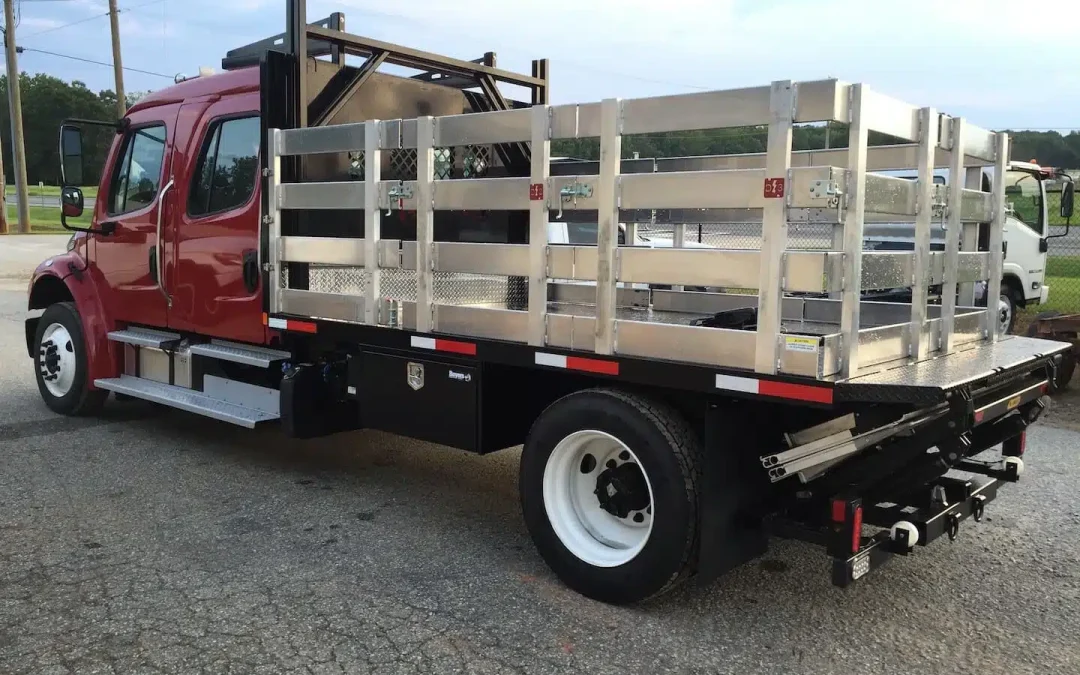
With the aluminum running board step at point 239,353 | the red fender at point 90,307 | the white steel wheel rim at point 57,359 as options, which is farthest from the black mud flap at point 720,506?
the white steel wheel rim at point 57,359

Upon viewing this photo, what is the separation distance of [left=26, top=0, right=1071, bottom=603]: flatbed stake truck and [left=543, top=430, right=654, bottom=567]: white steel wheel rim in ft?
0.04

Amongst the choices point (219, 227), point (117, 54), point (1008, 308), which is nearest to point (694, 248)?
point (219, 227)

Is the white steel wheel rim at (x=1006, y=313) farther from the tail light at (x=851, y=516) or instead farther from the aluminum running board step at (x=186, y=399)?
the aluminum running board step at (x=186, y=399)

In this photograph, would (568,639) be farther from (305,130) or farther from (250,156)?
(250,156)

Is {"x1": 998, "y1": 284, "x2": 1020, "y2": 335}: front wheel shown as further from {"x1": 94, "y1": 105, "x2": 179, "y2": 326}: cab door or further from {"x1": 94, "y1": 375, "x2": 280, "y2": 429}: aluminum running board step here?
{"x1": 94, "y1": 105, "x2": 179, "y2": 326}: cab door

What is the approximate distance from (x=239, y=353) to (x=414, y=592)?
259 cm

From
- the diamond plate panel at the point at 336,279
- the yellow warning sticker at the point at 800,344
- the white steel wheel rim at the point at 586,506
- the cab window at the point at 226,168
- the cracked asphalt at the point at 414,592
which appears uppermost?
the cab window at the point at 226,168

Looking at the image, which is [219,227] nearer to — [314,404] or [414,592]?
[314,404]

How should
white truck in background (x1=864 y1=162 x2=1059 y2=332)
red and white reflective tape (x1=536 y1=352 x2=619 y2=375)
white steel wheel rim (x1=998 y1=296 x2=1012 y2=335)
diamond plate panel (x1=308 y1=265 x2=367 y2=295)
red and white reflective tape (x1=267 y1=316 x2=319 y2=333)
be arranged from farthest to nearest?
white truck in background (x1=864 y1=162 x2=1059 y2=332) → white steel wheel rim (x1=998 y1=296 x2=1012 y2=335) → diamond plate panel (x1=308 y1=265 x2=367 y2=295) → red and white reflective tape (x1=267 y1=316 x2=319 y2=333) → red and white reflective tape (x1=536 y1=352 x2=619 y2=375)

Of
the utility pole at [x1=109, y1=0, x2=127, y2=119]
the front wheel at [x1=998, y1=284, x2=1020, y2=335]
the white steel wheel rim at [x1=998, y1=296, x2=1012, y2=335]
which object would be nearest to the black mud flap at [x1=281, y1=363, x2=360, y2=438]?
the front wheel at [x1=998, y1=284, x2=1020, y2=335]

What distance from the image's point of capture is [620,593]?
3.86 m

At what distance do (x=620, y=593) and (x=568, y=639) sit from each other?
361 millimetres

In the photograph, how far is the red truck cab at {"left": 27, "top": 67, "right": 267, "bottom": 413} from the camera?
5867 millimetres

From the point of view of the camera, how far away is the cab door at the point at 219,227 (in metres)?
5.78
